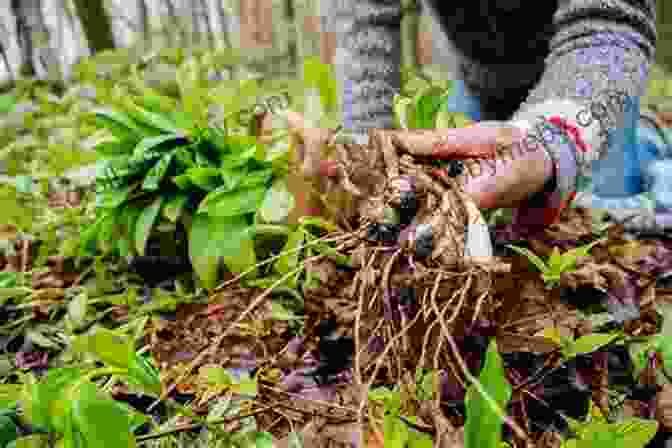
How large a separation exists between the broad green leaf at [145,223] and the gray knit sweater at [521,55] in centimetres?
52

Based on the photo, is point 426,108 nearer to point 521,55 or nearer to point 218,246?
point 218,246

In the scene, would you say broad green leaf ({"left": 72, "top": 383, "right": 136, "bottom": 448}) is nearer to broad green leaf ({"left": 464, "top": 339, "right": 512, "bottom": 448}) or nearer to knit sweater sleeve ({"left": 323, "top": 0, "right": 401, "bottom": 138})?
broad green leaf ({"left": 464, "top": 339, "right": 512, "bottom": 448})

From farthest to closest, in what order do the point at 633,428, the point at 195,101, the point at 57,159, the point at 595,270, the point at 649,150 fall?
the point at 649,150
the point at 57,159
the point at 195,101
the point at 595,270
the point at 633,428

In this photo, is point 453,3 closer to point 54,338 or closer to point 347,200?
point 347,200

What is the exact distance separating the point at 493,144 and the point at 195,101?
0.86 metres

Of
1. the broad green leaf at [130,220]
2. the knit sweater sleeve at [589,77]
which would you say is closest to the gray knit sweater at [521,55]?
the knit sweater sleeve at [589,77]

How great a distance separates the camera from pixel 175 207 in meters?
1.22

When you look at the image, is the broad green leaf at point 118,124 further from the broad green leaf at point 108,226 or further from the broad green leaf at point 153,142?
the broad green leaf at point 108,226

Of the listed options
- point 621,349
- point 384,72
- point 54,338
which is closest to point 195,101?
point 384,72

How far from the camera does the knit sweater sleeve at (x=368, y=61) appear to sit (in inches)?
55.9

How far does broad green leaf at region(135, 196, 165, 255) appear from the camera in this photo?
1.21m

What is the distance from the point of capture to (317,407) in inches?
31.8

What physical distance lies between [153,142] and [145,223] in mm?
183

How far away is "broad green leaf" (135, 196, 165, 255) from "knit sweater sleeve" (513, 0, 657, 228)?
785mm
